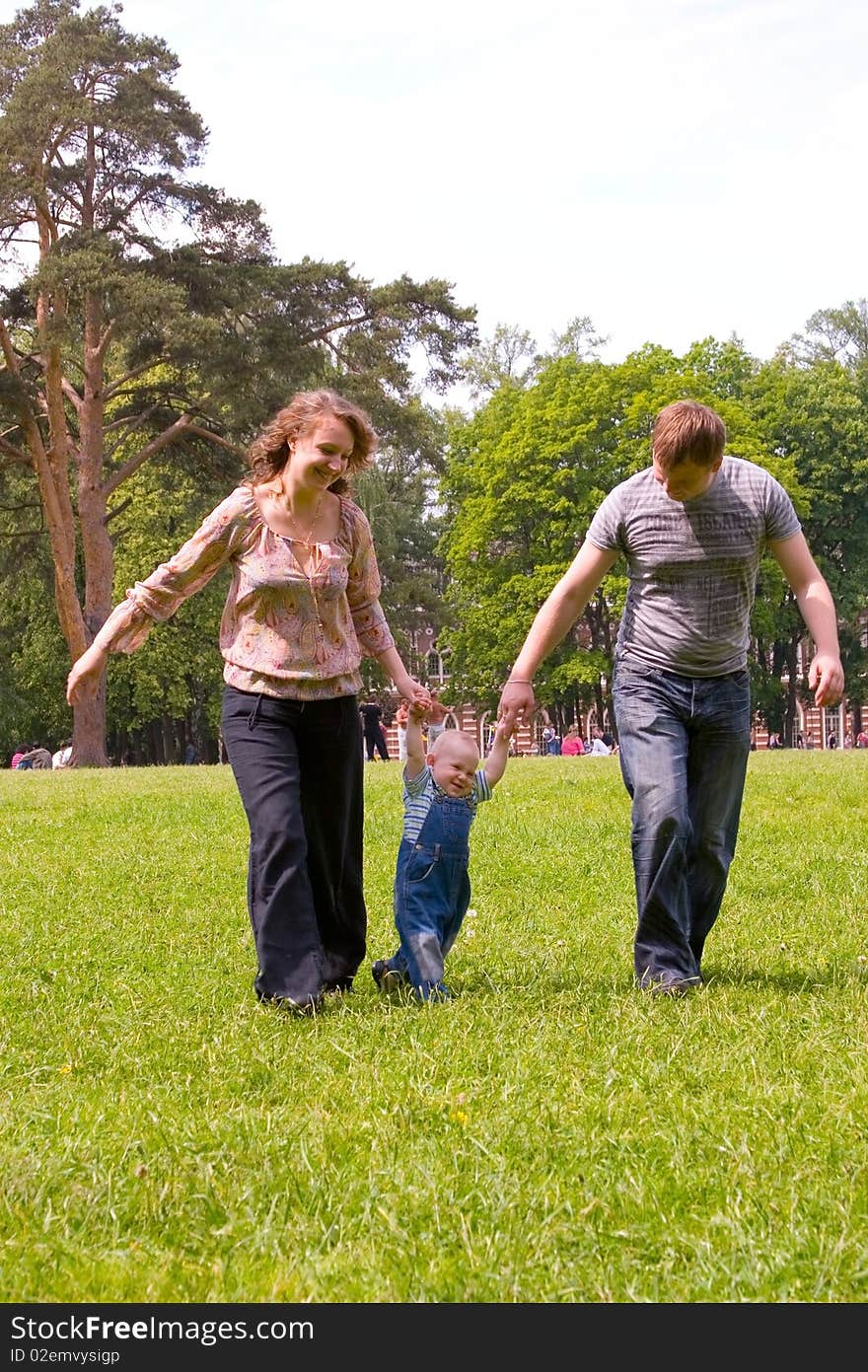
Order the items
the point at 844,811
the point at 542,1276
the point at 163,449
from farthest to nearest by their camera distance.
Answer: the point at 163,449 → the point at 844,811 → the point at 542,1276

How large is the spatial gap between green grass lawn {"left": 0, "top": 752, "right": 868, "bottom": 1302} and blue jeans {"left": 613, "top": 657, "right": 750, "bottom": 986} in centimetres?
24

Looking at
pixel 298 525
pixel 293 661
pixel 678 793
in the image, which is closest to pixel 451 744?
pixel 293 661

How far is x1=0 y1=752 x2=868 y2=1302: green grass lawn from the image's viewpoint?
10.3 feet

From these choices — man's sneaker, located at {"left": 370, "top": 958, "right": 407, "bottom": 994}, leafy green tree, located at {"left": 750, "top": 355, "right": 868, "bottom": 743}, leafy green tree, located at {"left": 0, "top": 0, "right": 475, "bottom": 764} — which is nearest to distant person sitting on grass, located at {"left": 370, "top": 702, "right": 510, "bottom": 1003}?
man's sneaker, located at {"left": 370, "top": 958, "right": 407, "bottom": 994}

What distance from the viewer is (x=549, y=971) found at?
6777 millimetres

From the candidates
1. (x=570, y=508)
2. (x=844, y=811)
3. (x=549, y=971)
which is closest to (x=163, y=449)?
(x=570, y=508)

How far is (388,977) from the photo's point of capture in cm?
635

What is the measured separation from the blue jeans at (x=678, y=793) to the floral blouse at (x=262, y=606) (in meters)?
1.17

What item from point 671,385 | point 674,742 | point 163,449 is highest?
point 671,385

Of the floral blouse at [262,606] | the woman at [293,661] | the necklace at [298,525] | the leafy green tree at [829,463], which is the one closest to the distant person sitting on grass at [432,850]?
the woman at [293,661]

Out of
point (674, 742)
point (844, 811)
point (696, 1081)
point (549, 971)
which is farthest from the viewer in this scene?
point (844, 811)

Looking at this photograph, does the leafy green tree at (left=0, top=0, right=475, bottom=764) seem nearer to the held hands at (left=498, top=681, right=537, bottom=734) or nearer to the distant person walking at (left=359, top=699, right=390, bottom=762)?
the distant person walking at (left=359, top=699, right=390, bottom=762)
